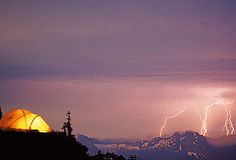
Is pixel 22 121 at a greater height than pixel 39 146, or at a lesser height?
greater

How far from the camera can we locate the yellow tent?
144 ft

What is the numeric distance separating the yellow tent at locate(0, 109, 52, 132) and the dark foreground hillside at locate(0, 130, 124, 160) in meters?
2.59

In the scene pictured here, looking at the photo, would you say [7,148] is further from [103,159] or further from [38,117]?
[103,159]

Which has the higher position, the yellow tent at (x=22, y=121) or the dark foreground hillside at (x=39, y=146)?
the yellow tent at (x=22, y=121)

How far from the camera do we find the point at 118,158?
49.9m

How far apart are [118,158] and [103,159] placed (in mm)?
2990

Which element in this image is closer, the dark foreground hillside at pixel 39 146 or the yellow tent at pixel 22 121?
the dark foreground hillside at pixel 39 146

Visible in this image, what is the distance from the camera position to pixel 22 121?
44.3 m

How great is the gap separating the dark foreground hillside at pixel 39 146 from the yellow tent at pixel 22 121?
259 cm

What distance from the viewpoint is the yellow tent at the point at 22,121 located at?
4391 centimetres

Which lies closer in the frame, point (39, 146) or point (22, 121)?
point (39, 146)

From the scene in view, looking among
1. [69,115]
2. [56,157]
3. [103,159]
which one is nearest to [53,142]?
[56,157]

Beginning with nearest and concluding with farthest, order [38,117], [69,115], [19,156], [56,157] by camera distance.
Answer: [19,156] < [56,157] < [38,117] < [69,115]

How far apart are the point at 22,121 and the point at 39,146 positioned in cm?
548
